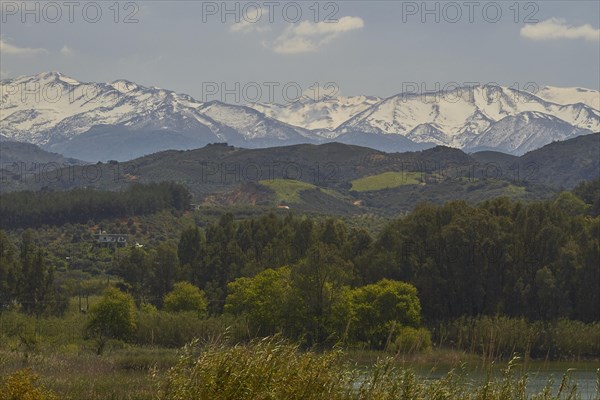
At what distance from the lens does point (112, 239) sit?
569 feet

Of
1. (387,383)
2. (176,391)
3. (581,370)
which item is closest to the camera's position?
(176,391)

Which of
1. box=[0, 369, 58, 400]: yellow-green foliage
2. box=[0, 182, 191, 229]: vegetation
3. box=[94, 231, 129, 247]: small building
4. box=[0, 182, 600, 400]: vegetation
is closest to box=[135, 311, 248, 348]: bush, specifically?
box=[0, 182, 600, 400]: vegetation

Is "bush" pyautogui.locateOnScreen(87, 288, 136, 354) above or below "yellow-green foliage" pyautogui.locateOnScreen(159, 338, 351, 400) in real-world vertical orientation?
below

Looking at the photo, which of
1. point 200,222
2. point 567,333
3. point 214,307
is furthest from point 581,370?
point 200,222

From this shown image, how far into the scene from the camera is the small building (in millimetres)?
168875

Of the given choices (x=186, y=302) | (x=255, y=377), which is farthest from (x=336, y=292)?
(x=255, y=377)

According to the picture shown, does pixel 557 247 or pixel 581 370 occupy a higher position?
pixel 557 247

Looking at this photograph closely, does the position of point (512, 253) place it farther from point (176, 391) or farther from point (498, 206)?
point (176, 391)

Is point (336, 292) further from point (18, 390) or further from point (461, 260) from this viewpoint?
point (18, 390)

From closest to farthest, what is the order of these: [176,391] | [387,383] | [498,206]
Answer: [176,391] → [387,383] → [498,206]

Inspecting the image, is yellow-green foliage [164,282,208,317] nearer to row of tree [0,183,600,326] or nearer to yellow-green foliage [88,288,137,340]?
row of tree [0,183,600,326]

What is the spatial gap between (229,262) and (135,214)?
9640 centimetres

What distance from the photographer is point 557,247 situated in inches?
3684

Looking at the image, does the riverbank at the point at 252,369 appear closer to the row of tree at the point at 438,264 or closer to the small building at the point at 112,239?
the row of tree at the point at 438,264
